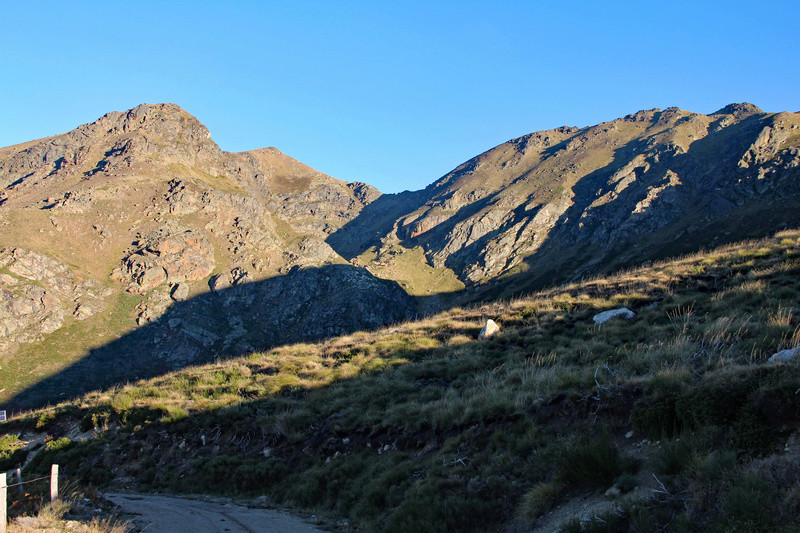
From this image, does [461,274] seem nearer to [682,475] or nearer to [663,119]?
[682,475]

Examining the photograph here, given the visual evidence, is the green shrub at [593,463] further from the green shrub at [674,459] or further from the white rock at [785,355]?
the white rock at [785,355]

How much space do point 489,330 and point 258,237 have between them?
85.9m

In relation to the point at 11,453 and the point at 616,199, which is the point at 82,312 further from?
the point at 616,199

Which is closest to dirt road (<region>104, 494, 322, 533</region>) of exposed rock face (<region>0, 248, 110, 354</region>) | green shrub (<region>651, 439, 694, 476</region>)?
green shrub (<region>651, 439, 694, 476</region>)

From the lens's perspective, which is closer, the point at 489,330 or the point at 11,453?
the point at 11,453

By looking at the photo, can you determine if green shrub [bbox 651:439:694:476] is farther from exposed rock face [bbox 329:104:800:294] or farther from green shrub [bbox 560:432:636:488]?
exposed rock face [bbox 329:104:800:294]

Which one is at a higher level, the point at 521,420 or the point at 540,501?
the point at 521,420

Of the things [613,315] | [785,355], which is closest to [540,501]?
[785,355]

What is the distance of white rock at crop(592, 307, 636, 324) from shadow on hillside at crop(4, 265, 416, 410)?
189 ft

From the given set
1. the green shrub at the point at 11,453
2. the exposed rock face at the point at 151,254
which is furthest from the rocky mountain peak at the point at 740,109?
the green shrub at the point at 11,453

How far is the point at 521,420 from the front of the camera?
289 inches

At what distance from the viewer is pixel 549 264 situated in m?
84.6

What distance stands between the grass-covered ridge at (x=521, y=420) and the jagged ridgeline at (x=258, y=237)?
50.1 metres

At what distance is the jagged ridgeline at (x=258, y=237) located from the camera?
59344 millimetres
